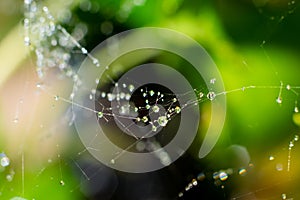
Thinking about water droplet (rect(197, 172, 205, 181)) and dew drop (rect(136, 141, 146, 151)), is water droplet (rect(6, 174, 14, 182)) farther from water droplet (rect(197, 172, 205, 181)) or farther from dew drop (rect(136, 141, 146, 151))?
water droplet (rect(197, 172, 205, 181))

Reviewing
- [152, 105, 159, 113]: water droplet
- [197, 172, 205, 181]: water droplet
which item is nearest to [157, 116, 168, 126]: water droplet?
[152, 105, 159, 113]: water droplet

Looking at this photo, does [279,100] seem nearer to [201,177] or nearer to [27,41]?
[201,177]

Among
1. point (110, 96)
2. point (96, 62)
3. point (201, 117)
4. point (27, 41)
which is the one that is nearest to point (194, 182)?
point (201, 117)

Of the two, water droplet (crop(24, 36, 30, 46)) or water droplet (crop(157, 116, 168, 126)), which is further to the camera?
water droplet (crop(24, 36, 30, 46))

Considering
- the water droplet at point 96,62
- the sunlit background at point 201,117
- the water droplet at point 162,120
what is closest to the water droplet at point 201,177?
the sunlit background at point 201,117

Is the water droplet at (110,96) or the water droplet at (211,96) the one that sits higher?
the water droplet at (211,96)

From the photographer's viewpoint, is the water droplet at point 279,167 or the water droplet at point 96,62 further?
the water droplet at point 96,62

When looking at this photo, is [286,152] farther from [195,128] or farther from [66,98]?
[66,98]

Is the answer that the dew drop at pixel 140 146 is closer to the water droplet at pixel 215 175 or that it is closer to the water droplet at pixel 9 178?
the water droplet at pixel 215 175
